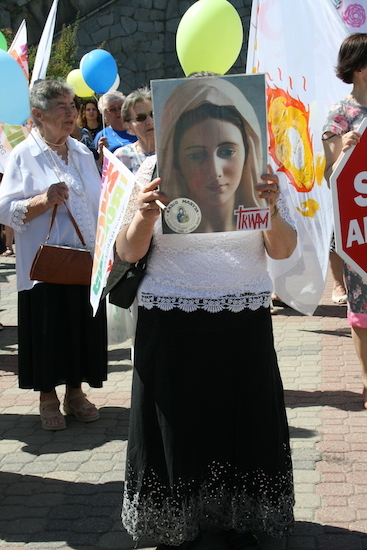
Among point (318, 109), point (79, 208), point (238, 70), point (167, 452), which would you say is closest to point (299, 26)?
point (318, 109)

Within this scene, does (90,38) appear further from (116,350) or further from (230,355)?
(230,355)

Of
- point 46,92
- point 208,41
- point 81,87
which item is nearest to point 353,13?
point 208,41

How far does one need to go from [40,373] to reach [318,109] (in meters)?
2.53

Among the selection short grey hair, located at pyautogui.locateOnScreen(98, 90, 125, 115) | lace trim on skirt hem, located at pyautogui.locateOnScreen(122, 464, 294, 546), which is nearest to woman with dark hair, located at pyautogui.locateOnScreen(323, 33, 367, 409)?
lace trim on skirt hem, located at pyautogui.locateOnScreen(122, 464, 294, 546)

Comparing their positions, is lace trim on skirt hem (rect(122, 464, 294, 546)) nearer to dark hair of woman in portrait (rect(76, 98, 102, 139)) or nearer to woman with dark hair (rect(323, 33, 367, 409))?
woman with dark hair (rect(323, 33, 367, 409))

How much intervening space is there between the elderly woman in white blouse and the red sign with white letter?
0.30 meters

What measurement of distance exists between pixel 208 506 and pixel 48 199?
208 centimetres

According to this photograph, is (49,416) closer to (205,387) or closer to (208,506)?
(208,506)

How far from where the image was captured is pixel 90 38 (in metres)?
19.0

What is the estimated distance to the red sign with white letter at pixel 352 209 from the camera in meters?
2.60

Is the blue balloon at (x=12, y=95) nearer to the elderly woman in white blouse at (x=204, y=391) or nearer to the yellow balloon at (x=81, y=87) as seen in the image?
the elderly woman in white blouse at (x=204, y=391)

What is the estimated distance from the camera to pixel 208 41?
356cm

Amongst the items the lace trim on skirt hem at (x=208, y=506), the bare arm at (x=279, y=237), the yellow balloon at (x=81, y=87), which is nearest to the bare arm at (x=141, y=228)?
the bare arm at (x=279, y=237)

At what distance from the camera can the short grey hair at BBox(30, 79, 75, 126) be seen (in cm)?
448
